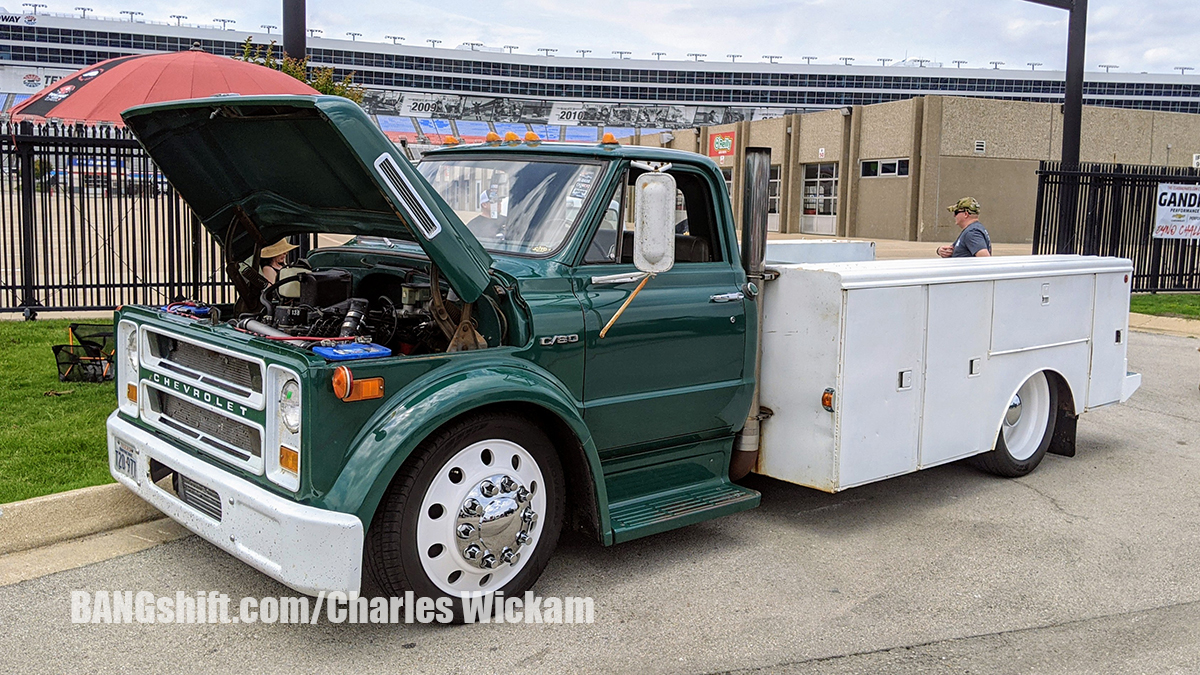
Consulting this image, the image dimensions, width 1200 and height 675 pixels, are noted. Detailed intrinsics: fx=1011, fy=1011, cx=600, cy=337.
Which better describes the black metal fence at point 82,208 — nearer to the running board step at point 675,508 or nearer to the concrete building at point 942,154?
the running board step at point 675,508

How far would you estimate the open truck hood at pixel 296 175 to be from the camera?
3842mm

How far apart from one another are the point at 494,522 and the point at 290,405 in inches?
37.8

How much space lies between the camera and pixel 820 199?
42.1 m

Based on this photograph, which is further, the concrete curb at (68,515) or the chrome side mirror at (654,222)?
the concrete curb at (68,515)

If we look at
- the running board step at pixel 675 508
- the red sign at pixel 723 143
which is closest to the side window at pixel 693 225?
the running board step at pixel 675 508

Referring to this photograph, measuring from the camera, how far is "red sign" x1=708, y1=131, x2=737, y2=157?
47438 mm

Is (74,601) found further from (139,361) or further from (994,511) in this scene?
(994,511)

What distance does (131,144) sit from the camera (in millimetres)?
11586

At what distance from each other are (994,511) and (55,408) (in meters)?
6.19

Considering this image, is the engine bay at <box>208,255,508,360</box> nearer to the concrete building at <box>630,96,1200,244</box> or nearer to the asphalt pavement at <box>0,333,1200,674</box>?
the asphalt pavement at <box>0,333,1200,674</box>

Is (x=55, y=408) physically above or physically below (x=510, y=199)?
below

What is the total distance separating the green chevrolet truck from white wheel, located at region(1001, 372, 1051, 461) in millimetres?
596

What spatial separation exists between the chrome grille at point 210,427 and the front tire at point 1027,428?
15.4 feet

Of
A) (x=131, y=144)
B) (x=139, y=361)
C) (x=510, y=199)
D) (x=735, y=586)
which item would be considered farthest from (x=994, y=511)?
(x=131, y=144)
